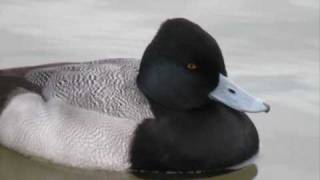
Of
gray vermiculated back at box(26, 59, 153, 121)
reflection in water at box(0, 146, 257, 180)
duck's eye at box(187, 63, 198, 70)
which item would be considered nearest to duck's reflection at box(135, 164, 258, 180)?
reflection in water at box(0, 146, 257, 180)

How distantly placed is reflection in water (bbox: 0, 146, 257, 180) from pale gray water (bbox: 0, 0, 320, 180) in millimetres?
30

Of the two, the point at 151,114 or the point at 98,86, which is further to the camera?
the point at 98,86

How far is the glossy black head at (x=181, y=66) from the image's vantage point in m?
6.55

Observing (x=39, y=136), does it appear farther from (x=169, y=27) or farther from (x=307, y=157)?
(x=307, y=157)

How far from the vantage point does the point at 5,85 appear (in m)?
7.01

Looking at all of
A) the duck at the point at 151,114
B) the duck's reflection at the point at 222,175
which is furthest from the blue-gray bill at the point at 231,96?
the duck's reflection at the point at 222,175

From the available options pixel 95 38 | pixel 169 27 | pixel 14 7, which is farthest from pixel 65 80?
pixel 14 7

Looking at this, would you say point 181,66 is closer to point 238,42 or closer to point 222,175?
point 222,175

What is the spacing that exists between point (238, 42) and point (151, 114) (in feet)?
8.01

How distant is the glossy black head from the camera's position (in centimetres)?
655

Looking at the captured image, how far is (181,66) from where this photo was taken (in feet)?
21.8

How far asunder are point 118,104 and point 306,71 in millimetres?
2276

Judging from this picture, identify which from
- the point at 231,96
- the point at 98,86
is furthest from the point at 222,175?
the point at 98,86

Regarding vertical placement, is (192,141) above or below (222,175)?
above
